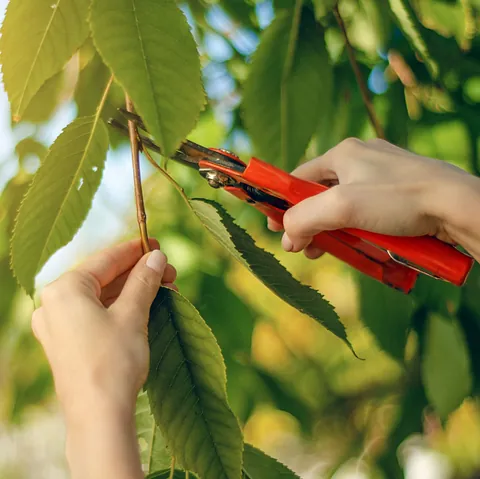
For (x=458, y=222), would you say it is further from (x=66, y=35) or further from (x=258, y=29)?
(x=258, y=29)

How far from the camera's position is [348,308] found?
104 centimetres

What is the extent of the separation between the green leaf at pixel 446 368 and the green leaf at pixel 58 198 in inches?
17.1

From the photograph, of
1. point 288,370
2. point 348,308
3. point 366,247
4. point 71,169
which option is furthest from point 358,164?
point 348,308

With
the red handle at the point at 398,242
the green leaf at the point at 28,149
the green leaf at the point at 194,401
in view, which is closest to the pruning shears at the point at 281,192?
the red handle at the point at 398,242

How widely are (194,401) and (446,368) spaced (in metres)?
0.40

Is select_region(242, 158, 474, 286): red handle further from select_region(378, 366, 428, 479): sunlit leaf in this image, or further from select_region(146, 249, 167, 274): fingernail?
select_region(378, 366, 428, 479): sunlit leaf

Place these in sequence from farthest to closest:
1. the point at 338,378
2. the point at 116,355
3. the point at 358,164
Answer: the point at 338,378 → the point at 358,164 → the point at 116,355

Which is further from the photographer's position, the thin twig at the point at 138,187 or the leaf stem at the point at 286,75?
the leaf stem at the point at 286,75

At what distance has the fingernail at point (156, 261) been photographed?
0.37 metres

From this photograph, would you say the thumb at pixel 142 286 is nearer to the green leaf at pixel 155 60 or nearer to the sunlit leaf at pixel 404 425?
the green leaf at pixel 155 60

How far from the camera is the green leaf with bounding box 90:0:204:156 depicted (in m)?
0.30

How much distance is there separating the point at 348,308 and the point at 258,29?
478mm

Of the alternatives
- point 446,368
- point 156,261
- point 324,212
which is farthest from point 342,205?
point 446,368

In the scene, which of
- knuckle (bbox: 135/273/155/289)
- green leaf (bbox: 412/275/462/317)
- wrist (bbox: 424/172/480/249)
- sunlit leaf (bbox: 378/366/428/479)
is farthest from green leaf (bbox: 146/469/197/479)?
sunlit leaf (bbox: 378/366/428/479)
